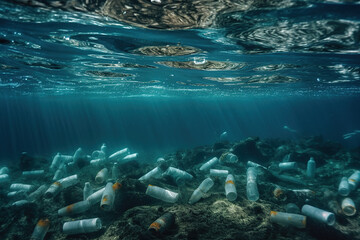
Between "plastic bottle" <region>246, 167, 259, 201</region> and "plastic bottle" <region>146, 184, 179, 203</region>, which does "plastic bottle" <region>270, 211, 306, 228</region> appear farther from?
"plastic bottle" <region>146, 184, 179, 203</region>

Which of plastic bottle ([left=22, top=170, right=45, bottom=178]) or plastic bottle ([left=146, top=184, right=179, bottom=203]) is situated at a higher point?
plastic bottle ([left=146, top=184, right=179, bottom=203])

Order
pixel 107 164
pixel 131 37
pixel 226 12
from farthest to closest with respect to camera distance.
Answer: pixel 107 164 < pixel 131 37 < pixel 226 12

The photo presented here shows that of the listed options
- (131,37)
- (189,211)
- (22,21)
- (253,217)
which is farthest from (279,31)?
(22,21)

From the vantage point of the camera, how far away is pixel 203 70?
52.9 feet

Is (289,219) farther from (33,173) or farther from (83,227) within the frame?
(33,173)

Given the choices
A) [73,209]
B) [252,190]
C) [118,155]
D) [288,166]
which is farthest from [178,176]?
[118,155]

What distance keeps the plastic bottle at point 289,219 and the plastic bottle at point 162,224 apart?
2.97 metres

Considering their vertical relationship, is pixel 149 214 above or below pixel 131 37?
below

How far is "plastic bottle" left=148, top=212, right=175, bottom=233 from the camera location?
4812 millimetres

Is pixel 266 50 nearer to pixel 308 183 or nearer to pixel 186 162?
pixel 308 183

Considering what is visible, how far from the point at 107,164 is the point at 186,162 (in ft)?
20.3

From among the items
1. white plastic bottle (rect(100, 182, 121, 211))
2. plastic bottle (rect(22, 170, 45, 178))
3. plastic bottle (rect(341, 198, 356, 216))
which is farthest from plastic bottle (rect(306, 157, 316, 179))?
plastic bottle (rect(22, 170, 45, 178))

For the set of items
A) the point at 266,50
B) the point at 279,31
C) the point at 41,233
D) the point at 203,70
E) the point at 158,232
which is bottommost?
the point at 41,233

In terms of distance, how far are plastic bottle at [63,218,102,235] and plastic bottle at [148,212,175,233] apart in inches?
77.0
